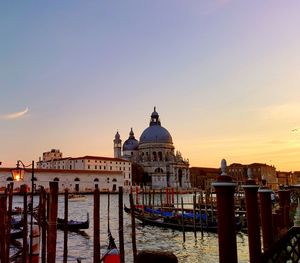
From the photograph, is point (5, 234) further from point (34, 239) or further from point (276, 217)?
point (276, 217)

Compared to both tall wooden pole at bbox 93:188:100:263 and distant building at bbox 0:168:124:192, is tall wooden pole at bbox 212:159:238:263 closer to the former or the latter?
tall wooden pole at bbox 93:188:100:263

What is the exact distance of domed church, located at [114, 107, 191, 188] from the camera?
74250 millimetres

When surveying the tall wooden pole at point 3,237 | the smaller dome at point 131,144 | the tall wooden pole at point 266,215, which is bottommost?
the tall wooden pole at point 3,237

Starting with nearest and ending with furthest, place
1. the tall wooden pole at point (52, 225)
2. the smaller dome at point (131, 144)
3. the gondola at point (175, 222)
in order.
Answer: the tall wooden pole at point (52, 225), the gondola at point (175, 222), the smaller dome at point (131, 144)

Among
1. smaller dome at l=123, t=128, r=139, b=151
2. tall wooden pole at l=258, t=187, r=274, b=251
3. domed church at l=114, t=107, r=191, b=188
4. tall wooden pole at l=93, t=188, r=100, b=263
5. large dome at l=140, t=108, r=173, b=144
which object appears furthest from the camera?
smaller dome at l=123, t=128, r=139, b=151

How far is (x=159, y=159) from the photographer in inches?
2980

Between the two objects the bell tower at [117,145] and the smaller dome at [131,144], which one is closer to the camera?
the smaller dome at [131,144]

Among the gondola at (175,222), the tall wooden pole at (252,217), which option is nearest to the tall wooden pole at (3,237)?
the tall wooden pole at (252,217)

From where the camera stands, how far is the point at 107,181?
60938mm

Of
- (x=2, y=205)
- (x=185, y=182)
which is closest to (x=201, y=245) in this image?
(x=2, y=205)

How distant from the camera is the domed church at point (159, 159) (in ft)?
244

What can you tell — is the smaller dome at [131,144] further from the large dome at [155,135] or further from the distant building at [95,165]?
the distant building at [95,165]

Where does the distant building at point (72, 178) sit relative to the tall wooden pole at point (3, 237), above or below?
above

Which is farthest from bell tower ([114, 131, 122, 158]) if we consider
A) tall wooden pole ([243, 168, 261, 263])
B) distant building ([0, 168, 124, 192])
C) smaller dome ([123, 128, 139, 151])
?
tall wooden pole ([243, 168, 261, 263])
